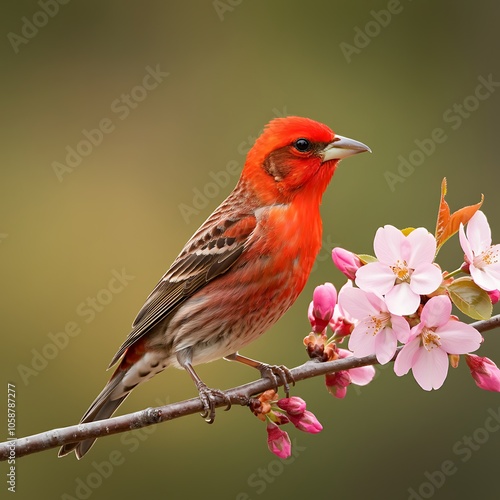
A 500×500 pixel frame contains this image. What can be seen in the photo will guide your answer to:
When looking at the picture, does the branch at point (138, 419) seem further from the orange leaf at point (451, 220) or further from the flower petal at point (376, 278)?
the flower petal at point (376, 278)

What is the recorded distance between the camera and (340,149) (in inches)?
157

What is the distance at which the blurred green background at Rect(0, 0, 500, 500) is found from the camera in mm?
7297

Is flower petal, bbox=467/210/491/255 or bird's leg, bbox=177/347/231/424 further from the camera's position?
bird's leg, bbox=177/347/231/424

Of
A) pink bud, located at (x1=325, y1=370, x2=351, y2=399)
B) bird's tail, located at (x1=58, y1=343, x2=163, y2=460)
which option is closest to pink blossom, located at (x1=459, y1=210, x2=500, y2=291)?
pink bud, located at (x1=325, y1=370, x2=351, y2=399)

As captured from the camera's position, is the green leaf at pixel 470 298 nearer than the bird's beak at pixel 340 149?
Yes
